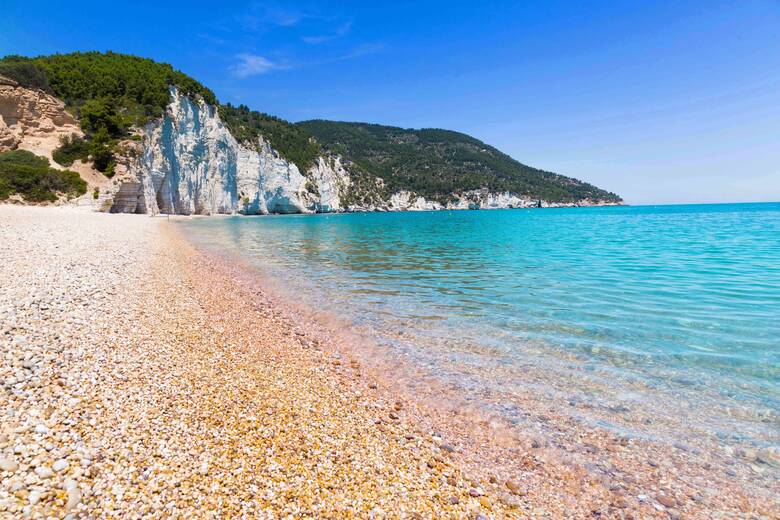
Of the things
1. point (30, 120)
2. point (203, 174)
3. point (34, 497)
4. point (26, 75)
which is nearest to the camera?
point (34, 497)

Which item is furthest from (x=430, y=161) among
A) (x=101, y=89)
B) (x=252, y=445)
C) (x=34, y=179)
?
(x=252, y=445)

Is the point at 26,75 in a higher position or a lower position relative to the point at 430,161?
lower

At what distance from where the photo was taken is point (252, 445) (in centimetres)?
345

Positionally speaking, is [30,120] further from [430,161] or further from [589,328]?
[430,161]

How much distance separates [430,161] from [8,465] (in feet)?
559

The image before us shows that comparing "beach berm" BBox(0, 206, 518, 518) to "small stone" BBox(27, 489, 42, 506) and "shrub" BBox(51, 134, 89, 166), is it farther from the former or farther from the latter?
"shrub" BBox(51, 134, 89, 166)

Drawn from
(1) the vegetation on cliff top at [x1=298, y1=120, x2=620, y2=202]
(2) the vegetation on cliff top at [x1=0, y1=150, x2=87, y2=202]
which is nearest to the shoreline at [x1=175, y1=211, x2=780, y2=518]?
(2) the vegetation on cliff top at [x1=0, y1=150, x2=87, y2=202]


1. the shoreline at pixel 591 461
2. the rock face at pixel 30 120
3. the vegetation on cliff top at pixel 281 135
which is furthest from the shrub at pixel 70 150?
the shoreline at pixel 591 461

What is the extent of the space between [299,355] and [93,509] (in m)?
3.73

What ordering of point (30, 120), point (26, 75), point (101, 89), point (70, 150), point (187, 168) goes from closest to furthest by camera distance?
point (30, 120) < point (70, 150) < point (26, 75) < point (101, 89) < point (187, 168)

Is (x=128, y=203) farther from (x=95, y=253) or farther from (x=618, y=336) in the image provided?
(x=618, y=336)

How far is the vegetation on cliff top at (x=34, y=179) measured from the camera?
35.7m

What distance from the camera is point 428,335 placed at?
7.55 metres

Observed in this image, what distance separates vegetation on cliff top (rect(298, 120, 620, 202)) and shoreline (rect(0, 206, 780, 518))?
139 metres
